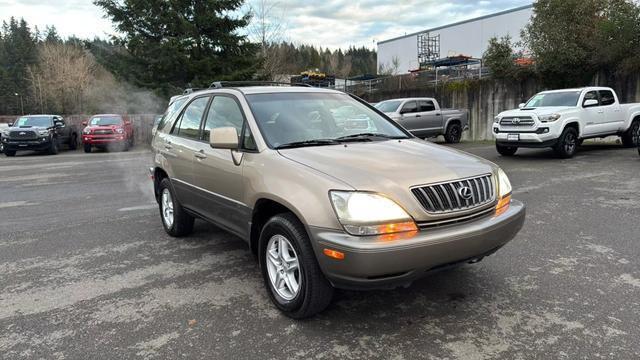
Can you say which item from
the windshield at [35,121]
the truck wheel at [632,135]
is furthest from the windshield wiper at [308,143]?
the windshield at [35,121]

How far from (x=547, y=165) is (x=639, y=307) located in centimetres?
824

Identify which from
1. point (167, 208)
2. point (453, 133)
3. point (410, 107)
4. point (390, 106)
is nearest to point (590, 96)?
point (410, 107)

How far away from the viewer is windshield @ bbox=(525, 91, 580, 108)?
12125mm

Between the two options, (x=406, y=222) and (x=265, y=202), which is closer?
(x=406, y=222)

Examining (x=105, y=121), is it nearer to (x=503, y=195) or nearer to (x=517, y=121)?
(x=517, y=121)

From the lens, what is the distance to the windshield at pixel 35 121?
64.4 ft

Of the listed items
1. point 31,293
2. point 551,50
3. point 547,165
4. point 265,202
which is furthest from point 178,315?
point 551,50

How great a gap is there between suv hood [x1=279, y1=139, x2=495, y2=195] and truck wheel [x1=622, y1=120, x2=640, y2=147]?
12655 mm

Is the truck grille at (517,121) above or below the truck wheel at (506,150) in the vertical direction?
above

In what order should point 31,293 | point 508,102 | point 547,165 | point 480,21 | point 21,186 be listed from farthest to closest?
point 480,21
point 508,102
point 547,165
point 21,186
point 31,293

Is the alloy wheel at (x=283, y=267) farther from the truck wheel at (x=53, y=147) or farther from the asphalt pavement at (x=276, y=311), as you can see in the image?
the truck wheel at (x=53, y=147)

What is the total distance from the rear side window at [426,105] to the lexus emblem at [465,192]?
14585 millimetres

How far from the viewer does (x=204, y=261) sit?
471 cm

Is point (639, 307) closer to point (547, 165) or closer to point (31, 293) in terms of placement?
point (31, 293)
